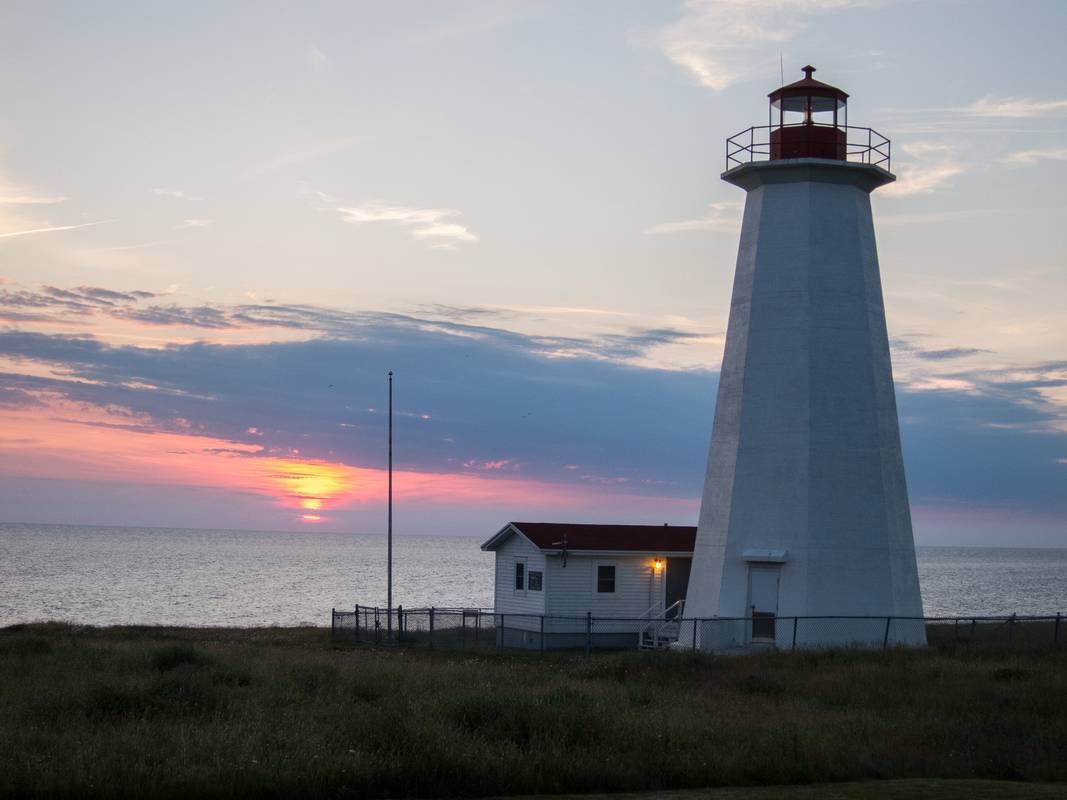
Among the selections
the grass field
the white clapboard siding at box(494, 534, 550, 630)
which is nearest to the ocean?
the white clapboard siding at box(494, 534, 550, 630)

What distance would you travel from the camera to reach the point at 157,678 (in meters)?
19.7

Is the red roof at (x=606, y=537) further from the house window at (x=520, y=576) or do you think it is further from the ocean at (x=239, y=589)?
the ocean at (x=239, y=589)

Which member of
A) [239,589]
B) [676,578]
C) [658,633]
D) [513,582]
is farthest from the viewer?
[239,589]

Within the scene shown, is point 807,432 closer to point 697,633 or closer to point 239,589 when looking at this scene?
point 697,633

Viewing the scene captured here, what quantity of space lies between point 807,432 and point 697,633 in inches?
208

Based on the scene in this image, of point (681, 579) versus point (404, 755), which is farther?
point (681, 579)

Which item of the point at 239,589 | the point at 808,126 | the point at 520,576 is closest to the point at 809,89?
the point at 808,126

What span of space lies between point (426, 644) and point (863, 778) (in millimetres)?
21140

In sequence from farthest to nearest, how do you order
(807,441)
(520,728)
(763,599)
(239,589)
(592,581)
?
1. (239,589)
2. (592,581)
3. (763,599)
4. (807,441)
5. (520,728)

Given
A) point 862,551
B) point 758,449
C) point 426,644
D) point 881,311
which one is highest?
point 881,311

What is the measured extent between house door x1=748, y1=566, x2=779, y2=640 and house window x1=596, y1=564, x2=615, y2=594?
26.4ft

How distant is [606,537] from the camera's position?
37.0m

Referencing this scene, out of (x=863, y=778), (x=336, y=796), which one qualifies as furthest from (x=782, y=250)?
(x=336, y=796)

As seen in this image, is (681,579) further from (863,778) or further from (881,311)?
(863,778)
